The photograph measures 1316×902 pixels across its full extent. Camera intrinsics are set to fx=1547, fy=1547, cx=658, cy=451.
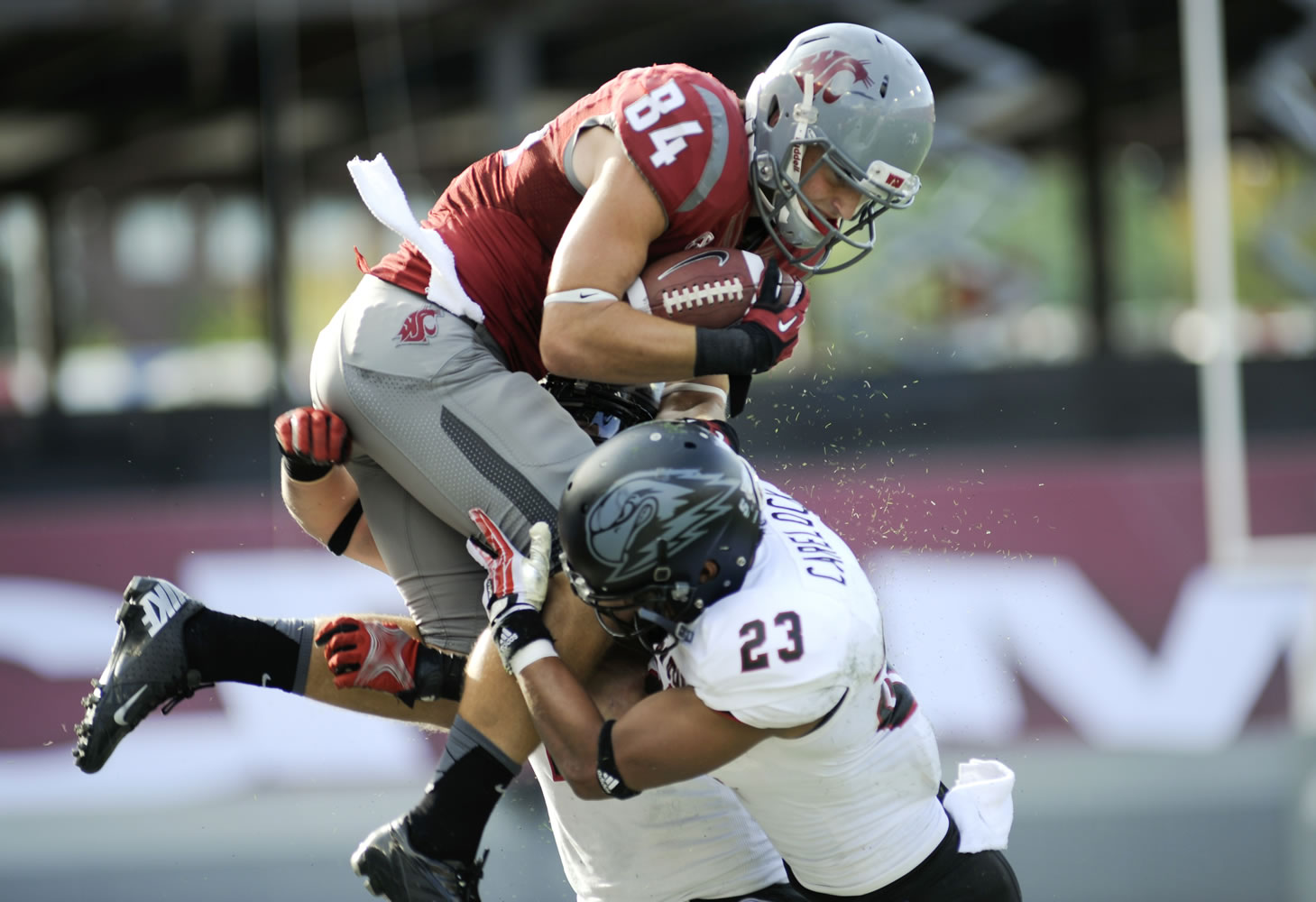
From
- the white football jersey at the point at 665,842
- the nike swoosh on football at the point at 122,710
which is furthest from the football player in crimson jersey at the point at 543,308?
the nike swoosh on football at the point at 122,710

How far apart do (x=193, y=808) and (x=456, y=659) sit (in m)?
3.94

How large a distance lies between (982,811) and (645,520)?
1.12 meters

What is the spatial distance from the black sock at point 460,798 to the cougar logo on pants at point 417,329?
825mm

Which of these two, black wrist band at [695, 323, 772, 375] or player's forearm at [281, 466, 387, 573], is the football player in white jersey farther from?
player's forearm at [281, 466, 387, 573]

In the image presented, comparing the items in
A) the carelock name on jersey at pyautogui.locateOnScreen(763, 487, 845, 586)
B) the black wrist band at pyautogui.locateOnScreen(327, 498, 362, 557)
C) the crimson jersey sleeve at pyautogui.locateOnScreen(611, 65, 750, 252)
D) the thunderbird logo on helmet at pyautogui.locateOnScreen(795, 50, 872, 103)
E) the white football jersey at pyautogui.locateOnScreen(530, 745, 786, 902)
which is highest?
the thunderbird logo on helmet at pyautogui.locateOnScreen(795, 50, 872, 103)

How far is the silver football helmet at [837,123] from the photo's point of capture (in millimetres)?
3266

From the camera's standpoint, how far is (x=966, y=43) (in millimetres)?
10133

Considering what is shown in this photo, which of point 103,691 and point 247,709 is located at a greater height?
point 103,691

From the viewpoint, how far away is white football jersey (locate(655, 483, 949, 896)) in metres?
2.93

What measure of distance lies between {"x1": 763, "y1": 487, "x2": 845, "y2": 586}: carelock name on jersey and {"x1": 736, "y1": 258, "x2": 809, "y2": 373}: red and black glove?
0.98ft

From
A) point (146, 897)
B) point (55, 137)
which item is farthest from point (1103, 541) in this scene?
point (55, 137)

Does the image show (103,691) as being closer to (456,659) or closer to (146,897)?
(456,659)

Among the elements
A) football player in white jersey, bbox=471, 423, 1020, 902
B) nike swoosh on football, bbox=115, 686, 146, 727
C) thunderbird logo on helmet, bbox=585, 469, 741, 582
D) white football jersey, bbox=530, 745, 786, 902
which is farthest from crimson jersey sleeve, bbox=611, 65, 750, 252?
nike swoosh on football, bbox=115, 686, 146, 727

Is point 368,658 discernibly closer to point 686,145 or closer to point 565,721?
point 565,721
